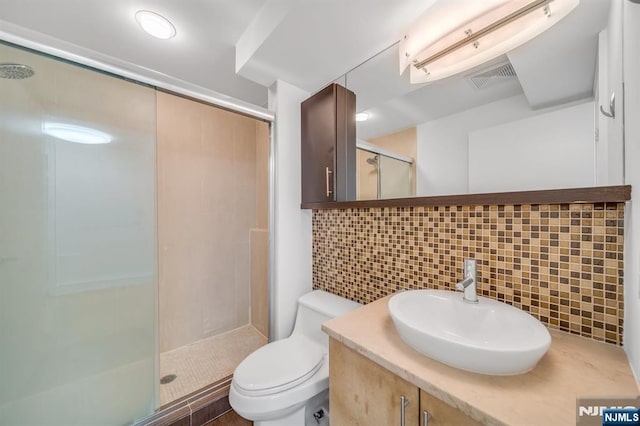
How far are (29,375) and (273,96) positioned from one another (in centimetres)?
186

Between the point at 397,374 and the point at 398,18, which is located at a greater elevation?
the point at 398,18

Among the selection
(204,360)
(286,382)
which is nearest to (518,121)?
(286,382)

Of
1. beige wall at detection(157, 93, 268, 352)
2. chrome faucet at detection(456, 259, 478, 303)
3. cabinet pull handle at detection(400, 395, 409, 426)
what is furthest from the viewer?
beige wall at detection(157, 93, 268, 352)

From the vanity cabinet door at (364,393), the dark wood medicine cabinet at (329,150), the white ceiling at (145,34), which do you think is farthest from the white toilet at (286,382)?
the white ceiling at (145,34)

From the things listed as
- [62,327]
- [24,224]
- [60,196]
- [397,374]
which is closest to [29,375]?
[62,327]

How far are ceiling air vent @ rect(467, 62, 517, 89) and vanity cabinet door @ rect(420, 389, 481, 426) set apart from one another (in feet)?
3.79

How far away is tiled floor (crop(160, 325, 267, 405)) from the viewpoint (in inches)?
60.1

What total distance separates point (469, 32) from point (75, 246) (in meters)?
1.96

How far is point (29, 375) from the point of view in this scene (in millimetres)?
988

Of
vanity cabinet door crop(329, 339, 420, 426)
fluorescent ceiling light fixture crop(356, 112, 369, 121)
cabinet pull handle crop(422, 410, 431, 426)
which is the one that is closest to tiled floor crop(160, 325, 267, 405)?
vanity cabinet door crop(329, 339, 420, 426)

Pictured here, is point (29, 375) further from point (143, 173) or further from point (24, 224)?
point (143, 173)

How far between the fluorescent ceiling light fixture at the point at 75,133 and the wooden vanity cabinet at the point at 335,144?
110cm

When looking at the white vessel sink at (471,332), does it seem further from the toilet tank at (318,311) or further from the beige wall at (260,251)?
the beige wall at (260,251)

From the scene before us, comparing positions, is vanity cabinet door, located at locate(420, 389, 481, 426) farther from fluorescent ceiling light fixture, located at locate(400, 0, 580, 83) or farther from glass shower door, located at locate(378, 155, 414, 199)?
fluorescent ceiling light fixture, located at locate(400, 0, 580, 83)
